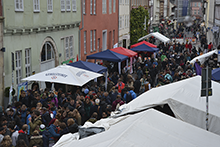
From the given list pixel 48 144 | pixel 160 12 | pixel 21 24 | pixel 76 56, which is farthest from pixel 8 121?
pixel 160 12

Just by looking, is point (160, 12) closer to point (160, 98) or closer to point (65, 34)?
point (65, 34)

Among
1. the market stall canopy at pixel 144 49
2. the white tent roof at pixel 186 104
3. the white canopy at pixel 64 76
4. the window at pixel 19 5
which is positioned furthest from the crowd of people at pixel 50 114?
the market stall canopy at pixel 144 49

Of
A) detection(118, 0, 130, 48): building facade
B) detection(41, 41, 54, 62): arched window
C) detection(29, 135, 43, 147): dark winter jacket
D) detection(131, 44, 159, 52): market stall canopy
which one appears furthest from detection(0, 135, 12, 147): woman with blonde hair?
detection(118, 0, 130, 48): building facade

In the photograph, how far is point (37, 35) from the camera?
61.1ft

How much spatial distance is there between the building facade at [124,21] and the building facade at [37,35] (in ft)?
53.8

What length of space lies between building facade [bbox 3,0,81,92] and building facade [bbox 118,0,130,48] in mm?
16391

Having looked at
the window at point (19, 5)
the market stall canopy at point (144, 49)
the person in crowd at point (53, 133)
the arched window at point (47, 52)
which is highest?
the window at point (19, 5)

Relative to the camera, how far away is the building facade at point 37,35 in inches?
619

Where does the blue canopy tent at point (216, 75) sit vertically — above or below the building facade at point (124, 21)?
below

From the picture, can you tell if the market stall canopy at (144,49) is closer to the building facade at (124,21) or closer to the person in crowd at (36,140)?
the building facade at (124,21)

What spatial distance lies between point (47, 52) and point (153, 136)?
14665mm

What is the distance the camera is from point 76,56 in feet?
83.0

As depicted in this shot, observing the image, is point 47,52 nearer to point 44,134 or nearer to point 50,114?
point 50,114

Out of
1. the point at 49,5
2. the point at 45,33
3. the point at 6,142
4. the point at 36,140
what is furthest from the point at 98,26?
the point at 6,142
